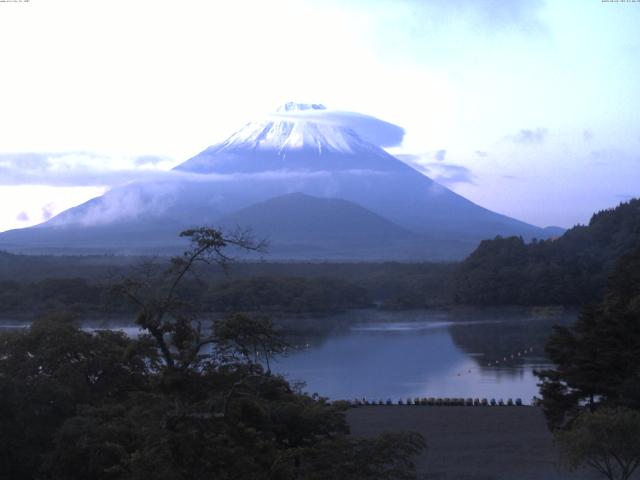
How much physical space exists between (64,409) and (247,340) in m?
3.48

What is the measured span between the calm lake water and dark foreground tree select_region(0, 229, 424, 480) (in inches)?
159

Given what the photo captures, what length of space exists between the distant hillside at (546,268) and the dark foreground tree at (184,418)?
31.7m

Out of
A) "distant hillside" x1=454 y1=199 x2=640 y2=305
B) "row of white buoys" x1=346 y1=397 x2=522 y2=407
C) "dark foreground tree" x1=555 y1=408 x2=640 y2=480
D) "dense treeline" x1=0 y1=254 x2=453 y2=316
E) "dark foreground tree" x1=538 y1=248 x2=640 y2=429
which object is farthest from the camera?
"distant hillside" x1=454 y1=199 x2=640 y2=305

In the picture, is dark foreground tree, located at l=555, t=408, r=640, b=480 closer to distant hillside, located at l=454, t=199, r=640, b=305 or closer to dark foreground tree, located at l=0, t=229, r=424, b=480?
dark foreground tree, located at l=0, t=229, r=424, b=480

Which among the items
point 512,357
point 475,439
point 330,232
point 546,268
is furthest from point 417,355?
point 330,232

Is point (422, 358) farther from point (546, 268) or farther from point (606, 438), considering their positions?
point (546, 268)

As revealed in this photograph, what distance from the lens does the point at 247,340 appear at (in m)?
5.33

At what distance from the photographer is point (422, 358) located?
23.2 metres

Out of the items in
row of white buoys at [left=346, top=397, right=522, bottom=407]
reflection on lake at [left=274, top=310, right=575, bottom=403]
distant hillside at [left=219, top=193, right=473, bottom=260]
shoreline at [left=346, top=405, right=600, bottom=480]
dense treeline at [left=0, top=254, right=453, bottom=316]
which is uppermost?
distant hillside at [left=219, top=193, right=473, bottom=260]

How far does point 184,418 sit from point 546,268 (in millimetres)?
36653

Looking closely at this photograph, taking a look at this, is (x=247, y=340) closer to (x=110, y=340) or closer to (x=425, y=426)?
(x=110, y=340)

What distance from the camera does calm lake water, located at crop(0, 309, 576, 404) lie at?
1842 centimetres

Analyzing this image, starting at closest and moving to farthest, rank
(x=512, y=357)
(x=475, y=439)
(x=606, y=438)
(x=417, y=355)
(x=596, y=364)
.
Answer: (x=606, y=438), (x=596, y=364), (x=475, y=439), (x=512, y=357), (x=417, y=355)

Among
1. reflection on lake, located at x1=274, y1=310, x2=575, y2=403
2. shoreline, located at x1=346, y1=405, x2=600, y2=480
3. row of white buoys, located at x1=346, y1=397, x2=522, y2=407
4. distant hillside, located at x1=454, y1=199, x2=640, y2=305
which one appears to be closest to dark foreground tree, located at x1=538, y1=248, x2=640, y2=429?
shoreline, located at x1=346, y1=405, x2=600, y2=480
